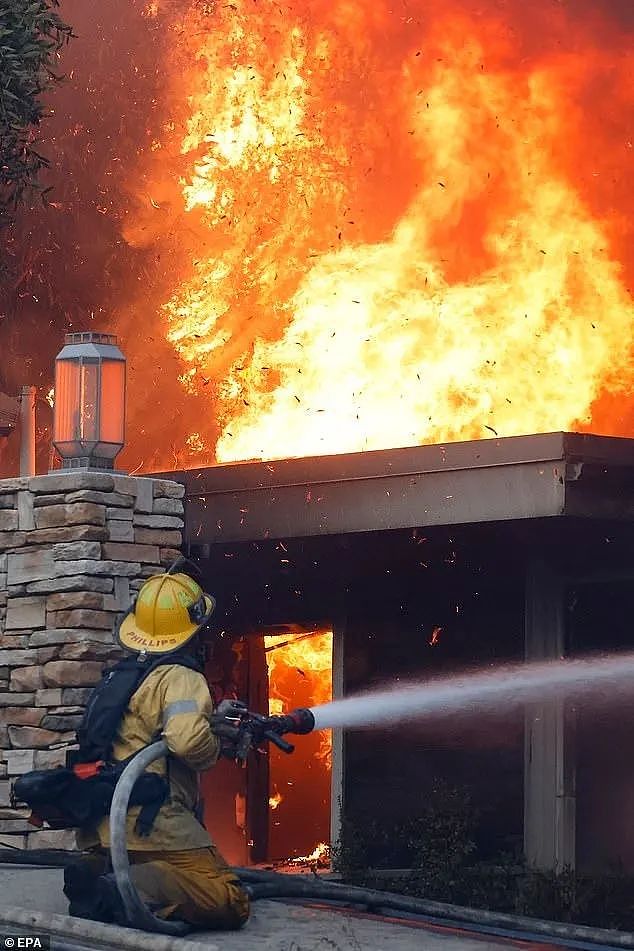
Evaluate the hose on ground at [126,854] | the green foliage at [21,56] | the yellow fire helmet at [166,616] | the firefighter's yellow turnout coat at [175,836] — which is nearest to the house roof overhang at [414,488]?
the yellow fire helmet at [166,616]

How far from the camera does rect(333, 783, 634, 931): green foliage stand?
37.3 ft

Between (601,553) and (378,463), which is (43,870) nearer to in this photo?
(378,463)

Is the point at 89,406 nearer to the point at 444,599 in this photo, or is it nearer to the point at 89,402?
the point at 89,402

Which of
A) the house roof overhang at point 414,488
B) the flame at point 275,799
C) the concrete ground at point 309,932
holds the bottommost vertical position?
the concrete ground at point 309,932

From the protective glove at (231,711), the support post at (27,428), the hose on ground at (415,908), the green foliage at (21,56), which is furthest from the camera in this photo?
the support post at (27,428)

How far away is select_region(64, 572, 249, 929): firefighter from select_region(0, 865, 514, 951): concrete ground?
20cm

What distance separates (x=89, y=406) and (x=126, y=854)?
402 cm

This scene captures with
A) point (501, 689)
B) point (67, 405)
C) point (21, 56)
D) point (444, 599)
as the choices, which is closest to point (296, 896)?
point (67, 405)

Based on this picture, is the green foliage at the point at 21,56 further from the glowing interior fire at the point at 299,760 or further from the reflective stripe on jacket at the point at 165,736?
the reflective stripe on jacket at the point at 165,736

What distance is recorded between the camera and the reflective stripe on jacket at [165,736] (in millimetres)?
7879

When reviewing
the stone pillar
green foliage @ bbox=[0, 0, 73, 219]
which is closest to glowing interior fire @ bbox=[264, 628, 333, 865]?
the stone pillar

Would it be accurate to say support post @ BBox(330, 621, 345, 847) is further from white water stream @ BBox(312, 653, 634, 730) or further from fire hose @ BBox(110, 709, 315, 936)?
fire hose @ BBox(110, 709, 315, 936)

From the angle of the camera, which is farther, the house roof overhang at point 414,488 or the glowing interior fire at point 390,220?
A: the glowing interior fire at point 390,220

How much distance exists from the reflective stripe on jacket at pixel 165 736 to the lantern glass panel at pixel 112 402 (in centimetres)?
319
